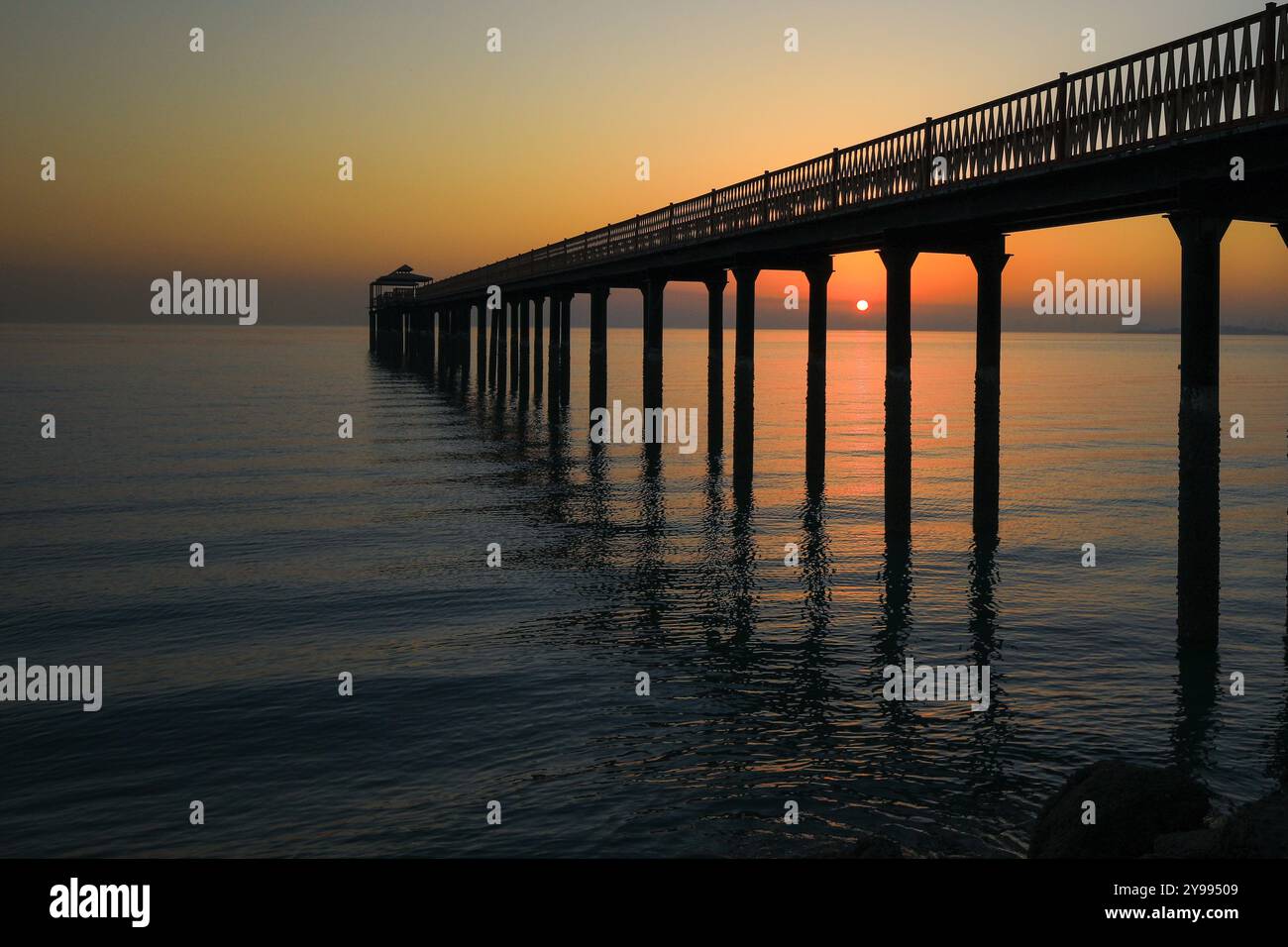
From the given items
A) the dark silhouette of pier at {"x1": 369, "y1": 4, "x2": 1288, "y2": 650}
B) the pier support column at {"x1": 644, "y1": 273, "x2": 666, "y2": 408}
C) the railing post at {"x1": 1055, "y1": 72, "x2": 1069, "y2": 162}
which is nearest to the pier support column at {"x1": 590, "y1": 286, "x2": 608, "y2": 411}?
the dark silhouette of pier at {"x1": 369, "y1": 4, "x2": 1288, "y2": 650}

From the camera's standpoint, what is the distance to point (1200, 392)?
54.7 feet

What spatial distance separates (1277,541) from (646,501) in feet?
54.6

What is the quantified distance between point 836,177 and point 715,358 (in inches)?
602

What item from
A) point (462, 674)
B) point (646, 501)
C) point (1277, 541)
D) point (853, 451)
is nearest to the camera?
point (462, 674)

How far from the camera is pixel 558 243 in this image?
2355 inches

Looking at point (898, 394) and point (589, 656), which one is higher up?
point (898, 394)

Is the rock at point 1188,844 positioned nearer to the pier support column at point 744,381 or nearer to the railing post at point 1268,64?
the railing post at point 1268,64

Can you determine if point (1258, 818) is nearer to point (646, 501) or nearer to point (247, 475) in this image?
point (646, 501)

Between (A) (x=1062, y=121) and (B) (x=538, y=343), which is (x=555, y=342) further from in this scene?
(A) (x=1062, y=121)

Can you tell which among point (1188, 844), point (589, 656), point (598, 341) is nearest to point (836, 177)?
point (589, 656)

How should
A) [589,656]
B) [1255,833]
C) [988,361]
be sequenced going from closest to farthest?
[1255,833] < [589,656] < [988,361]

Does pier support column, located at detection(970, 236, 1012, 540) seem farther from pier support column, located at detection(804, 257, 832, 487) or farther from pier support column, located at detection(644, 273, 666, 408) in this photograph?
pier support column, located at detection(644, 273, 666, 408)

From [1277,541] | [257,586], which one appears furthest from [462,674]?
[1277,541]

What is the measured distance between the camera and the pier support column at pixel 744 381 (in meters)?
36.7
